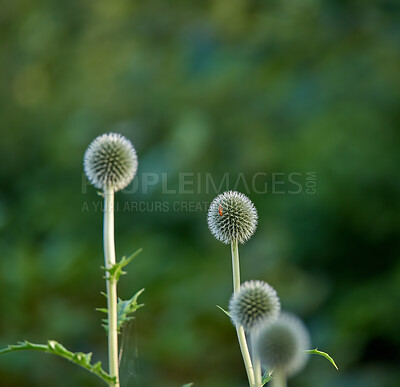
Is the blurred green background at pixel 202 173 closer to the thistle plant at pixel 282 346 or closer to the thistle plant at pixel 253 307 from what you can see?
the thistle plant at pixel 253 307

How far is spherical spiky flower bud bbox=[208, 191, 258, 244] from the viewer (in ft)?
5.74

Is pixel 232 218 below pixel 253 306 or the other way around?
the other way around

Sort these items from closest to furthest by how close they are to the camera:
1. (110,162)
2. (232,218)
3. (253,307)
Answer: (253,307) < (232,218) < (110,162)

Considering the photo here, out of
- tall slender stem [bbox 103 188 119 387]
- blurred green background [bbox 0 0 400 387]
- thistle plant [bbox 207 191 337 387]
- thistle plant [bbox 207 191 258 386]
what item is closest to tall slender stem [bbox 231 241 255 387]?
thistle plant [bbox 207 191 337 387]

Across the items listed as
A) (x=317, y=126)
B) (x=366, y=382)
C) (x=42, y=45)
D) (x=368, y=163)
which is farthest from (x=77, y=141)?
(x=366, y=382)

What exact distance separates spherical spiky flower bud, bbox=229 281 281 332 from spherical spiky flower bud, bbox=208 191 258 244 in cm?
31

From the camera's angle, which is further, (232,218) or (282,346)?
(232,218)

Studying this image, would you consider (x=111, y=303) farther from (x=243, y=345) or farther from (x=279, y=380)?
(x=279, y=380)

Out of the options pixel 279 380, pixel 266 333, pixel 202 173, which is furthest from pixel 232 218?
pixel 202 173

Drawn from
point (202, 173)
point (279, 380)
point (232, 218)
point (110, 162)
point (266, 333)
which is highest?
point (202, 173)

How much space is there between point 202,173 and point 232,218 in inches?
151

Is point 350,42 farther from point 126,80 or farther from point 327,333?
point 327,333

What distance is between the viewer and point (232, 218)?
1779 mm

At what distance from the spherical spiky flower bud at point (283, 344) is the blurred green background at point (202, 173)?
2.87 meters
